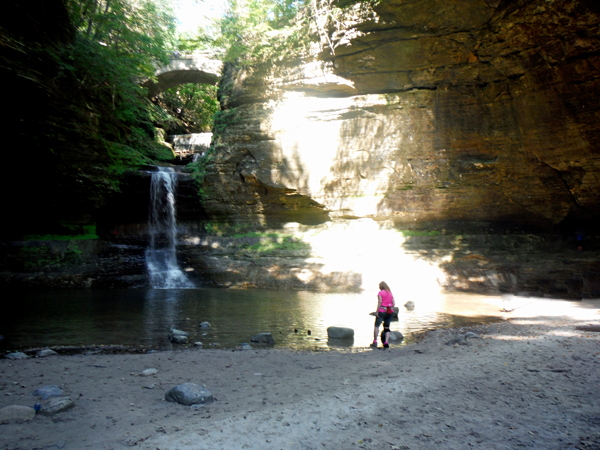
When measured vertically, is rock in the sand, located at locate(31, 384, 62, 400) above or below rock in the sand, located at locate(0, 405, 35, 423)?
below

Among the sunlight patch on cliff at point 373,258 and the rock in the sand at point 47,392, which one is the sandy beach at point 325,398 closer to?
the rock in the sand at point 47,392

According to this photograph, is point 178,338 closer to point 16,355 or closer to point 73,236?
point 16,355

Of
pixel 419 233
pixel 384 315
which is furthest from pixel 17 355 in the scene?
pixel 419 233

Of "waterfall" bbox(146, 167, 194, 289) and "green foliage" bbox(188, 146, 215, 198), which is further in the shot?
"green foliage" bbox(188, 146, 215, 198)

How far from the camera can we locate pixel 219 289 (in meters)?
14.0

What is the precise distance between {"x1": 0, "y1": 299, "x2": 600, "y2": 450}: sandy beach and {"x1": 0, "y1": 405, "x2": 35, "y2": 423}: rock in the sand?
0.06 metres

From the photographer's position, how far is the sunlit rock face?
12.3m

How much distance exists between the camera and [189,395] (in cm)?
305

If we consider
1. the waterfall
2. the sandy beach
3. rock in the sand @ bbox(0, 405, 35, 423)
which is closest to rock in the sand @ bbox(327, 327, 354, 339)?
the sandy beach

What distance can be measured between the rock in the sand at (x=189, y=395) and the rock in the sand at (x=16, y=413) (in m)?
1.04

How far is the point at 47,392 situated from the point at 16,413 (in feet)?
1.88

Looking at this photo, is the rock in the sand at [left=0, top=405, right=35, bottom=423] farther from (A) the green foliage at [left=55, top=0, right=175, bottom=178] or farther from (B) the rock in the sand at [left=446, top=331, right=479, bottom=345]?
(A) the green foliage at [left=55, top=0, right=175, bottom=178]

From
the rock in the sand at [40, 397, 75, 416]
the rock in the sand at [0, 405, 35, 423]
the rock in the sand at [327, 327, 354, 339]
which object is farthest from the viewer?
the rock in the sand at [327, 327, 354, 339]

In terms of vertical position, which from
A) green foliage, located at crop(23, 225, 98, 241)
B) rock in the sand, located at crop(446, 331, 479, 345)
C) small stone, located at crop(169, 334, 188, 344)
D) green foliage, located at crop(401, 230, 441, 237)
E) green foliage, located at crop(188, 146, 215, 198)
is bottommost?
small stone, located at crop(169, 334, 188, 344)
